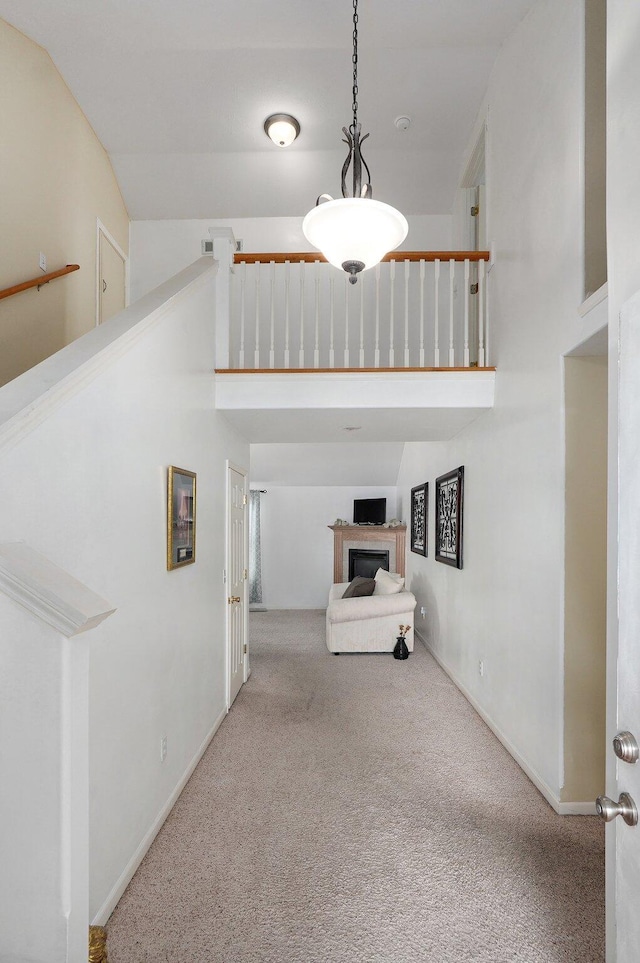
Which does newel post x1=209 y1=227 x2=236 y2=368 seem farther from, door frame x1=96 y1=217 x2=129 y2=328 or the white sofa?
the white sofa

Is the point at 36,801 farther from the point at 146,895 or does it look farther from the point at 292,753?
the point at 292,753

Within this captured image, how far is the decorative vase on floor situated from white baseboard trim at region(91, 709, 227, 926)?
292cm

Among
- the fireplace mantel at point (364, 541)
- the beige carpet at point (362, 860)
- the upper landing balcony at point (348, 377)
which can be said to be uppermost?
the upper landing balcony at point (348, 377)

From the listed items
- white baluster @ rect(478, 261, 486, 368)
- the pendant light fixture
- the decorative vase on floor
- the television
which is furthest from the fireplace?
the pendant light fixture

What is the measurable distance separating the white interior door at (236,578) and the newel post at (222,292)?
878 mm

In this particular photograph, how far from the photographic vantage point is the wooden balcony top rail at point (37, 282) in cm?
345

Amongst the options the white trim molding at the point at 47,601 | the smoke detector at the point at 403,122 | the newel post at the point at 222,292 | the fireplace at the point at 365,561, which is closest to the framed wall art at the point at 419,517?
the fireplace at the point at 365,561

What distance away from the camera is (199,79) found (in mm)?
4359

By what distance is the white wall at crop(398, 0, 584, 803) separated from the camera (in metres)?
2.80

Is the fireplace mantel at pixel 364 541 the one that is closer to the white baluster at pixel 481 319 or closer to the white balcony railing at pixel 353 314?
the white balcony railing at pixel 353 314

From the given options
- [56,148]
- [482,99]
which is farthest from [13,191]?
[482,99]

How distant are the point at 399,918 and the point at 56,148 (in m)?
5.03

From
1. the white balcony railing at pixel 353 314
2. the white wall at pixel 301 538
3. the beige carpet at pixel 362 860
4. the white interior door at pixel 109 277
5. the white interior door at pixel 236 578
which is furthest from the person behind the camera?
the white wall at pixel 301 538

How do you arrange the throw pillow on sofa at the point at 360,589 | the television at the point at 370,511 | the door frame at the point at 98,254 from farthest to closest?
the television at the point at 370,511 → the throw pillow on sofa at the point at 360,589 → the door frame at the point at 98,254
